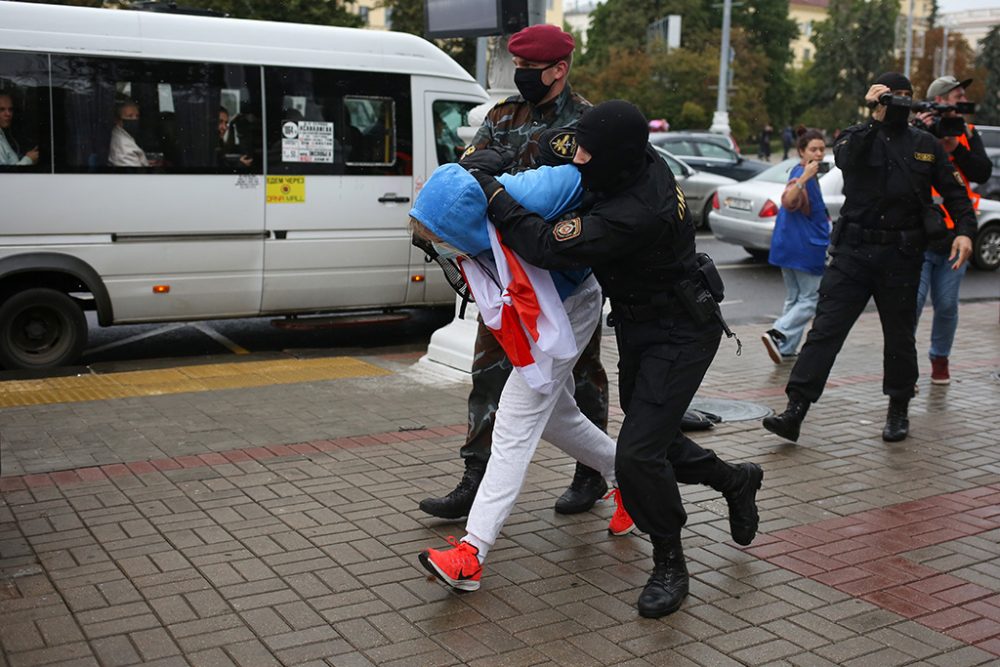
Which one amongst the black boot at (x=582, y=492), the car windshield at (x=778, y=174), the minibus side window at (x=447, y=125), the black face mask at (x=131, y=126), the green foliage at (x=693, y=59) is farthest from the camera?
the green foliage at (x=693, y=59)

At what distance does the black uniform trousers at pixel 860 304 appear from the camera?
665cm

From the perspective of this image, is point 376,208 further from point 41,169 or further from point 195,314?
point 41,169

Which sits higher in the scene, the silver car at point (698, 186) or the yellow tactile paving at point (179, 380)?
the silver car at point (698, 186)

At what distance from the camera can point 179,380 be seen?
8.30m

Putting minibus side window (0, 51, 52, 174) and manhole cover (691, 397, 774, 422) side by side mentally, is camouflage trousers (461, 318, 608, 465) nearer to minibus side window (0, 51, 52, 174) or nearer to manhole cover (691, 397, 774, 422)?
manhole cover (691, 397, 774, 422)

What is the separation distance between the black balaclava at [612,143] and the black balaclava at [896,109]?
285cm

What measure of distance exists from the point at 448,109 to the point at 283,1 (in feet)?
47.1

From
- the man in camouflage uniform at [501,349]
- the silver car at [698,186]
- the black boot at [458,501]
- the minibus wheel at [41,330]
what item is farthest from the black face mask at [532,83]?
the silver car at [698,186]

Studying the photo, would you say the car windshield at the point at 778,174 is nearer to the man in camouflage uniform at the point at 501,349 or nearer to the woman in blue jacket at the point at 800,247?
the woman in blue jacket at the point at 800,247

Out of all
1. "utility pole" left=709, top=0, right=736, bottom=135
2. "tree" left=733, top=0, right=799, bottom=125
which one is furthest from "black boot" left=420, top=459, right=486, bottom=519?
"tree" left=733, top=0, right=799, bottom=125

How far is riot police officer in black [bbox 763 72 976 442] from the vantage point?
6602 millimetres

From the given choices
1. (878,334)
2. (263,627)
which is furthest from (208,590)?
(878,334)

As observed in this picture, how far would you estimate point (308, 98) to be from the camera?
9.89 metres

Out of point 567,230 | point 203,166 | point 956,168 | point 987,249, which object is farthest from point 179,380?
point 987,249
